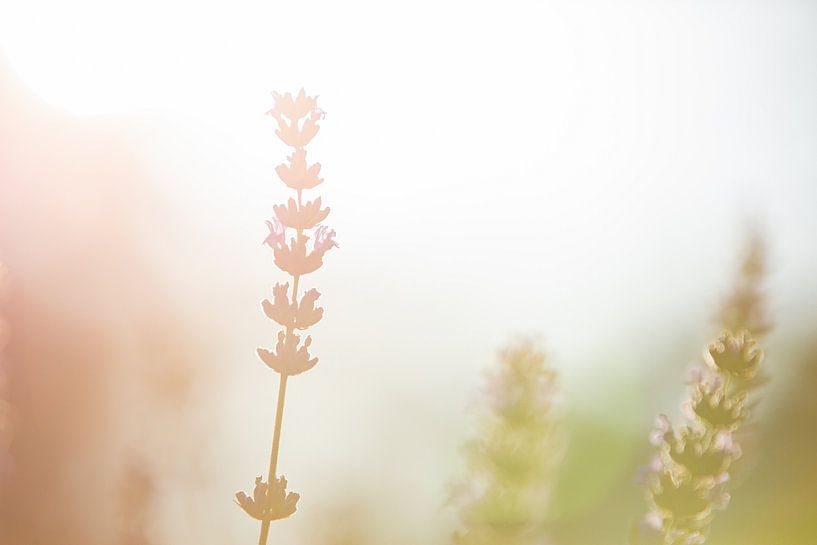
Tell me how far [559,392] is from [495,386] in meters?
0.36

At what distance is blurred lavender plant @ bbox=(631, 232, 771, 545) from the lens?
103 inches

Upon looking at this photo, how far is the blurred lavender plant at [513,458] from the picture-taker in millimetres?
2738

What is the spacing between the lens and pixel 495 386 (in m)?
3.71

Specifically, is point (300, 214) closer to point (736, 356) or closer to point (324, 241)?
point (324, 241)

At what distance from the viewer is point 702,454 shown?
2.90 metres

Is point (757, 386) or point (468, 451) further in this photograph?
point (757, 386)

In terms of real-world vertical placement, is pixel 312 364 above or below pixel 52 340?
below

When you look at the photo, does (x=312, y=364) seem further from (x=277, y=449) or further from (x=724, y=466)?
(x=724, y=466)

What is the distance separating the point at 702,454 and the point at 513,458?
74 centimetres

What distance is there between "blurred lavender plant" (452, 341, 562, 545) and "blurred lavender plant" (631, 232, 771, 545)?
394mm

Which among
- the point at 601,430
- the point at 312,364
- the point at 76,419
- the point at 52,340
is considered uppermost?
the point at 52,340

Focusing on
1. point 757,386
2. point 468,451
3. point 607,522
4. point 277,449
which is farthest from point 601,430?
point 277,449

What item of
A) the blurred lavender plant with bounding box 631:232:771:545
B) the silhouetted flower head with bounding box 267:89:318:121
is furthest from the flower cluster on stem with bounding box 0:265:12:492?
the blurred lavender plant with bounding box 631:232:771:545

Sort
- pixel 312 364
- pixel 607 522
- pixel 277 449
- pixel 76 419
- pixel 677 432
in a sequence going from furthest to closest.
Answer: pixel 76 419 < pixel 607 522 < pixel 677 432 < pixel 312 364 < pixel 277 449
